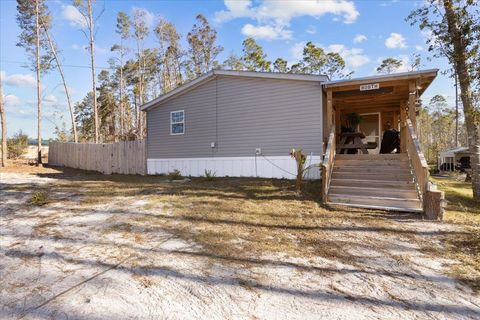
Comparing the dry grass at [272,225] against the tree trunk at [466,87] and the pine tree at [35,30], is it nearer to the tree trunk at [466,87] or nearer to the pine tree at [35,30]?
the tree trunk at [466,87]

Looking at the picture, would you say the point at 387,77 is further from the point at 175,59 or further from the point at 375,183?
the point at 175,59

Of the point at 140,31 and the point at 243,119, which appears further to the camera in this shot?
the point at 140,31

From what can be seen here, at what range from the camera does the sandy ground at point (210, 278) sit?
99.0 inches

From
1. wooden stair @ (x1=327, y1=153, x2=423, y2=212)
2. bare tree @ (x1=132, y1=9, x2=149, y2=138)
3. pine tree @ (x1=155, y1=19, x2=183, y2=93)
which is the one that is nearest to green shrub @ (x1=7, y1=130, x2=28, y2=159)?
bare tree @ (x1=132, y1=9, x2=149, y2=138)

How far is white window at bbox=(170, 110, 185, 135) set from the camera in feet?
40.9

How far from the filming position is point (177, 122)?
497 inches

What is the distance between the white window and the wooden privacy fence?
6.40 feet

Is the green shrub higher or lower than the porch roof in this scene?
lower

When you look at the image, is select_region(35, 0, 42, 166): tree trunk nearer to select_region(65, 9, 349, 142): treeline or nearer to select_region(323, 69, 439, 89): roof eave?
select_region(65, 9, 349, 142): treeline

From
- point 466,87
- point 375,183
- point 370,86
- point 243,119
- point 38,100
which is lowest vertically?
point 375,183

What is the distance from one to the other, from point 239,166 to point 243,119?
1.76 metres

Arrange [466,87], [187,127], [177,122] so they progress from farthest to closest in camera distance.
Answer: [177,122] → [187,127] → [466,87]

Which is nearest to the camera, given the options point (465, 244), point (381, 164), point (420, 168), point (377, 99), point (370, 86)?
point (465, 244)

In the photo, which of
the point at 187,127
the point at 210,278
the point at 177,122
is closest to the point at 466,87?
the point at 210,278
